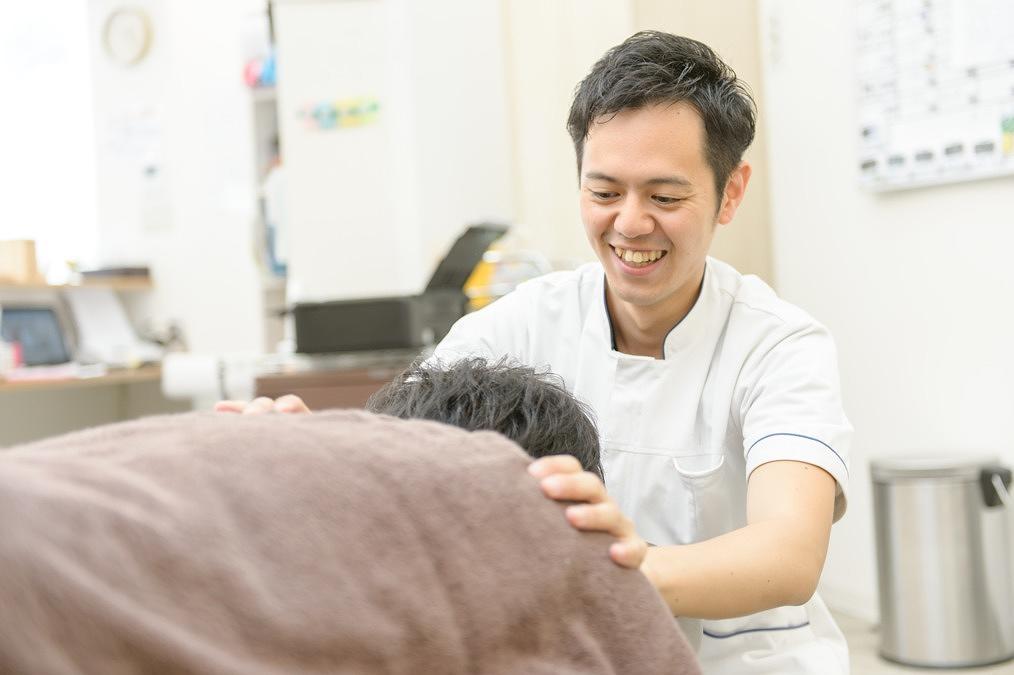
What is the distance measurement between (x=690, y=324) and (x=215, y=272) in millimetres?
4216

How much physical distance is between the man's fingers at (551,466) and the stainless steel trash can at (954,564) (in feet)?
7.40

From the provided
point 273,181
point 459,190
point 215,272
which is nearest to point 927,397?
point 459,190

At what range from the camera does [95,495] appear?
603 millimetres

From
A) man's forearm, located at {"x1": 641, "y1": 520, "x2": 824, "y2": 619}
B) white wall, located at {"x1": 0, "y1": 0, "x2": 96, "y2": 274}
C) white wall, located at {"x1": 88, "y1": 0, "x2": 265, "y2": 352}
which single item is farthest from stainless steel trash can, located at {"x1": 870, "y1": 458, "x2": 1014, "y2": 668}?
white wall, located at {"x1": 0, "y1": 0, "x2": 96, "y2": 274}

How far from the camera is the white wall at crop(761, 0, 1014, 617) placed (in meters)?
2.90

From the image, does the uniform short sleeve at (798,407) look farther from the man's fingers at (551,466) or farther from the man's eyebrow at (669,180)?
the man's fingers at (551,466)

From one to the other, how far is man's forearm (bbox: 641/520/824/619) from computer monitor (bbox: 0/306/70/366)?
4.19 meters

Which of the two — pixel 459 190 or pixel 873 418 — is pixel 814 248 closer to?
pixel 873 418

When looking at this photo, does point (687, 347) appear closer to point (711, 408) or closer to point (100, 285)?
point (711, 408)

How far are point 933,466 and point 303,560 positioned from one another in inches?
98.6

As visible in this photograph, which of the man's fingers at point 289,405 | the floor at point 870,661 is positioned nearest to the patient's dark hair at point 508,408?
the man's fingers at point 289,405

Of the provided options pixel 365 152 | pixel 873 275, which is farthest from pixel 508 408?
pixel 365 152

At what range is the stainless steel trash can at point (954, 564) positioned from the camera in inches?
111

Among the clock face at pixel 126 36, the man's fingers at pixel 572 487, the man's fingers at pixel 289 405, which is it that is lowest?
the man's fingers at pixel 572 487
